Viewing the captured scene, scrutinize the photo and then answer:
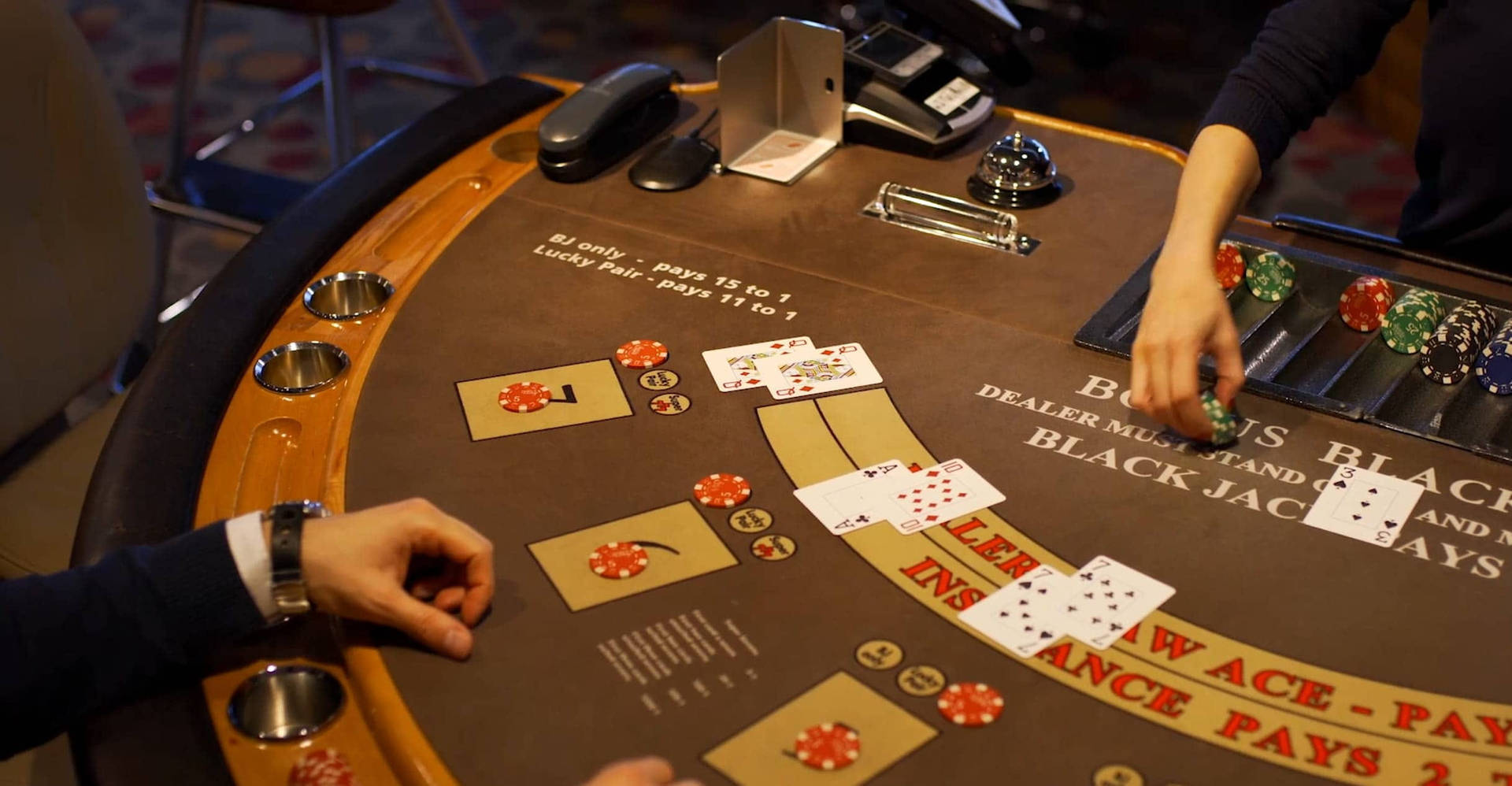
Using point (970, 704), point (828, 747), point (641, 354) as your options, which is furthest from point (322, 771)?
point (641, 354)

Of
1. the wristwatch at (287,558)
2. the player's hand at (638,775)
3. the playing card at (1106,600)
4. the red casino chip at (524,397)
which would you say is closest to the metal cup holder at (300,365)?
the red casino chip at (524,397)

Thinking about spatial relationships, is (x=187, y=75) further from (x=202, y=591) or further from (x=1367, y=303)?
(x=1367, y=303)

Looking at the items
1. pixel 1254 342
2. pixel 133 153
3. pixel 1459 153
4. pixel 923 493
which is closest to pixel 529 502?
pixel 923 493

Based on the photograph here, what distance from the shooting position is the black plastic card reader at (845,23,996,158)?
1.83 m

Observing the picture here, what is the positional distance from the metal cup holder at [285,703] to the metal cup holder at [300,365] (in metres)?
0.42

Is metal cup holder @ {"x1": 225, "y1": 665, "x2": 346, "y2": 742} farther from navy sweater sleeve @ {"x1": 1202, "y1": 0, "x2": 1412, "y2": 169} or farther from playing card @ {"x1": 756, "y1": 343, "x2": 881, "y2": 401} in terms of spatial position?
navy sweater sleeve @ {"x1": 1202, "y1": 0, "x2": 1412, "y2": 169}

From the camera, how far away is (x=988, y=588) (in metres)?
1.09

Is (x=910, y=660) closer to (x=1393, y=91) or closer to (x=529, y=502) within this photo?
(x=529, y=502)

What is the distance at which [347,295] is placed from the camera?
59.4 inches

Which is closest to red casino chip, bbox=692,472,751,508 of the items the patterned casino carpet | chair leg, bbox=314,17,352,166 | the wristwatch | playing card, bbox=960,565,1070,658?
playing card, bbox=960,565,1070,658

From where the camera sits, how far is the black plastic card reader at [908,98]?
183 cm

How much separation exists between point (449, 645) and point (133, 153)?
1.15 metres

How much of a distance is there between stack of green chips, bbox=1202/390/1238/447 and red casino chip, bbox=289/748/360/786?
2.65 feet

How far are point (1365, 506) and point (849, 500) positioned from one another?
461mm
